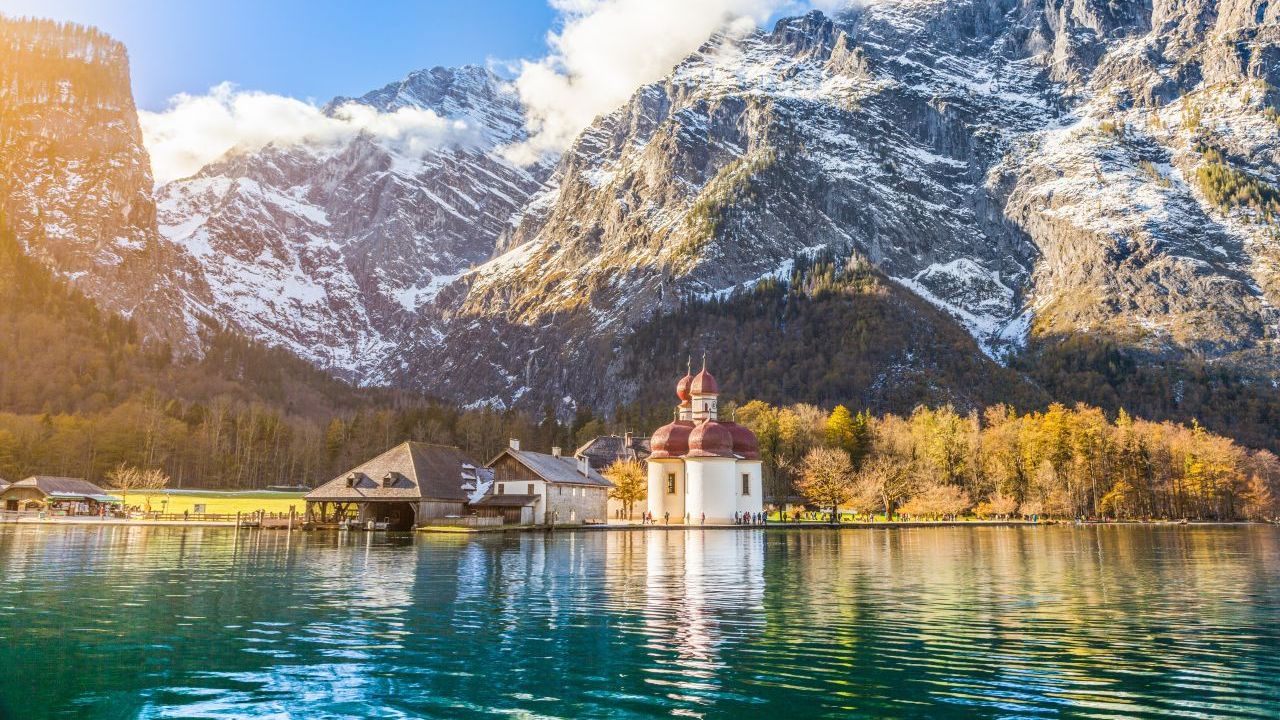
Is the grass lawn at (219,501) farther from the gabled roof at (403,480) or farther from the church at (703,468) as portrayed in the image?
the church at (703,468)

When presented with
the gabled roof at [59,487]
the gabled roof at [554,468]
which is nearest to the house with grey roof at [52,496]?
the gabled roof at [59,487]

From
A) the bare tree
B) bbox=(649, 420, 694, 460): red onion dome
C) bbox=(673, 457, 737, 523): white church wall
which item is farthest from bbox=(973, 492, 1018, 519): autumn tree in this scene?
the bare tree

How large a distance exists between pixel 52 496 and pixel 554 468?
5756 cm

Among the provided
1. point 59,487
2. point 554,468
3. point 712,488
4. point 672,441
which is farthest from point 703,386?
point 59,487

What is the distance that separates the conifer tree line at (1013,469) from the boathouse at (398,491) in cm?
4905

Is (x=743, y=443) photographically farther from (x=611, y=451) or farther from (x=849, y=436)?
(x=849, y=436)

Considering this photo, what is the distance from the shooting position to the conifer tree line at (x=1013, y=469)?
11900 centimetres

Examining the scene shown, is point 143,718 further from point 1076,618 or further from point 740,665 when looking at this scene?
point 1076,618

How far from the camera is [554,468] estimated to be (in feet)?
303

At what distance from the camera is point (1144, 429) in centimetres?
13512

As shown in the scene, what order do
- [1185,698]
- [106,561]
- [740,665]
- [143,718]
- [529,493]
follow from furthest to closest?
[529,493] → [106,561] → [740,665] → [1185,698] → [143,718]

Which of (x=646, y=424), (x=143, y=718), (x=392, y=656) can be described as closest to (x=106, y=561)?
(x=392, y=656)

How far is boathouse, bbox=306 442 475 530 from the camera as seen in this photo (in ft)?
261

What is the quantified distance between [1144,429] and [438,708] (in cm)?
14029
